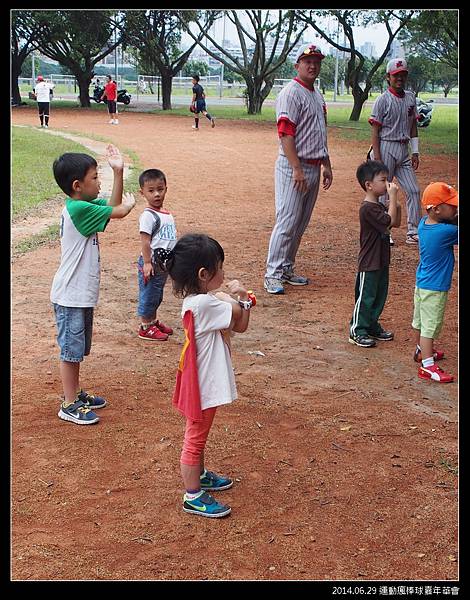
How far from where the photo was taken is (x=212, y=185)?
13891 millimetres

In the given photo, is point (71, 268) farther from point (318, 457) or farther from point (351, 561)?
point (351, 561)

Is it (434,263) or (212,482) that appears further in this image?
(434,263)

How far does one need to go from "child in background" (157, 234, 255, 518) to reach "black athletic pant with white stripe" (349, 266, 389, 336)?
8.02 ft

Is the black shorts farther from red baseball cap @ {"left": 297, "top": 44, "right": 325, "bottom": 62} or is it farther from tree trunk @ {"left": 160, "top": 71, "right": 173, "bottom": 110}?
red baseball cap @ {"left": 297, "top": 44, "right": 325, "bottom": 62}

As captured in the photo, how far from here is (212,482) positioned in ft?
12.6

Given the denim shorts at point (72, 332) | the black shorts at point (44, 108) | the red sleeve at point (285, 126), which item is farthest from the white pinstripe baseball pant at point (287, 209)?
the black shorts at point (44, 108)

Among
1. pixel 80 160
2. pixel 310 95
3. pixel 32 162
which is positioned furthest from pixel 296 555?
pixel 32 162

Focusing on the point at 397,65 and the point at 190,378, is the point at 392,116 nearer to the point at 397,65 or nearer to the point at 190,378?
the point at 397,65

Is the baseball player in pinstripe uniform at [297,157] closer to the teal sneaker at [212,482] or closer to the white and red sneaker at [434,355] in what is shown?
the white and red sneaker at [434,355]

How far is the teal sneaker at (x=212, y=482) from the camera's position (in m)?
3.83

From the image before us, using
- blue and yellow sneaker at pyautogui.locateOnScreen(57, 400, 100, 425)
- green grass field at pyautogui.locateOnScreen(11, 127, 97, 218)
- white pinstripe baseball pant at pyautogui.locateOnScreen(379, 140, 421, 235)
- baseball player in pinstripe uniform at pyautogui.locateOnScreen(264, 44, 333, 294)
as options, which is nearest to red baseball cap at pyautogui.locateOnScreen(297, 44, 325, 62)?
baseball player in pinstripe uniform at pyautogui.locateOnScreen(264, 44, 333, 294)

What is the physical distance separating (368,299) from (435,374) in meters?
0.82

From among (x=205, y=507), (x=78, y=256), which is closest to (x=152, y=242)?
(x=78, y=256)

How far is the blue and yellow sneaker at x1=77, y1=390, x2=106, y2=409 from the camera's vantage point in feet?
15.5
